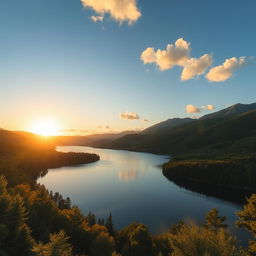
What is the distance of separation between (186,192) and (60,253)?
117m


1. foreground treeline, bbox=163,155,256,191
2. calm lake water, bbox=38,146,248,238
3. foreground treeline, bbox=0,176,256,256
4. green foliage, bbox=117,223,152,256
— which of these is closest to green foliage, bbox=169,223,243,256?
foreground treeline, bbox=0,176,256,256

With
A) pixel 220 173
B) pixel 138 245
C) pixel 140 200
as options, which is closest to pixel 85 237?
pixel 138 245

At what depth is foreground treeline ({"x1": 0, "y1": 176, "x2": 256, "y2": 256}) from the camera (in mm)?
23453

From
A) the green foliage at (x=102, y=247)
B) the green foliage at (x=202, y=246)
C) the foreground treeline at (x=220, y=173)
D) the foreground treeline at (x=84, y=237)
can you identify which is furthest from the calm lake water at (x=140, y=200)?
the green foliage at (x=202, y=246)

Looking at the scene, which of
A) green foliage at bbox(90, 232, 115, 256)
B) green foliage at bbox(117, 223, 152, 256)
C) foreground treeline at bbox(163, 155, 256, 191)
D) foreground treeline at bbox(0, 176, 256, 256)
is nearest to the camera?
foreground treeline at bbox(0, 176, 256, 256)

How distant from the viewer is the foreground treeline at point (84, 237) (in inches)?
923

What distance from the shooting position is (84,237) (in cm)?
5212

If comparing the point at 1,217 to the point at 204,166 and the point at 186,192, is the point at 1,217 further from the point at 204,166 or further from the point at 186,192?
the point at 204,166

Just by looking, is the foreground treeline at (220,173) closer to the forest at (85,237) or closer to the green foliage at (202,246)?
the forest at (85,237)

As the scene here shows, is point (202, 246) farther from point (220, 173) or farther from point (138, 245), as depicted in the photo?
point (220, 173)

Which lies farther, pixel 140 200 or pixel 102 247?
pixel 140 200

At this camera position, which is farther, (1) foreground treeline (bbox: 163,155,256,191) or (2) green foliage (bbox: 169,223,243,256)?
(1) foreground treeline (bbox: 163,155,256,191)

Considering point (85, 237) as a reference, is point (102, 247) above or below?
above

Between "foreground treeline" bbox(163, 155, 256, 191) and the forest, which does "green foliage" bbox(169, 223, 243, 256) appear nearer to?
the forest
